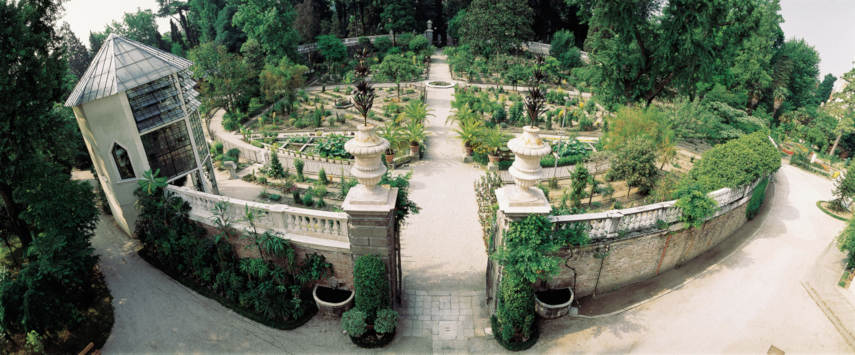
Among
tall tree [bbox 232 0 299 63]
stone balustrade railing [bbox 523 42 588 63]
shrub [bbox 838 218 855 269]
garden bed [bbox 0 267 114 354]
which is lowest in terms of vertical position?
garden bed [bbox 0 267 114 354]

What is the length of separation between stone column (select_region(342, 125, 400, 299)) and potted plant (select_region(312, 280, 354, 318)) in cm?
164

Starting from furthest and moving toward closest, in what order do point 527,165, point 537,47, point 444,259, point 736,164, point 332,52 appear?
point 537,47, point 332,52, point 736,164, point 444,259, point 527,165

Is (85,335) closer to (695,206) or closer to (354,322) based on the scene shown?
(354,322)

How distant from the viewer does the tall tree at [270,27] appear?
3741cm

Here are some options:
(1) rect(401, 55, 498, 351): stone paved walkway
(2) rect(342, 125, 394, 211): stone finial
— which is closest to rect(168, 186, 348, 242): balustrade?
(2) rect(342, 125, 394, 211): stone finial

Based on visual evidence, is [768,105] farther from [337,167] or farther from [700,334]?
[337,167]

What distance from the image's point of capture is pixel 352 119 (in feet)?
102

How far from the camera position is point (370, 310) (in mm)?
11539

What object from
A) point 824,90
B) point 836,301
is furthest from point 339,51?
point 824,90

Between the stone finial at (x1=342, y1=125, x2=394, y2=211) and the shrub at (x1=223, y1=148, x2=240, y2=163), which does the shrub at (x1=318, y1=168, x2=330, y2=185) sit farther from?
the stone finial at (x1=342, y1=125, x2=394, y2=211)

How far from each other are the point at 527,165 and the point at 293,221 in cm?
658

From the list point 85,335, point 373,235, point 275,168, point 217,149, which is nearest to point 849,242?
point 373,235

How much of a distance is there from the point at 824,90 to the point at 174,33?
259 ft

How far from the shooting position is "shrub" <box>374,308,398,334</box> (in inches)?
→ 447
